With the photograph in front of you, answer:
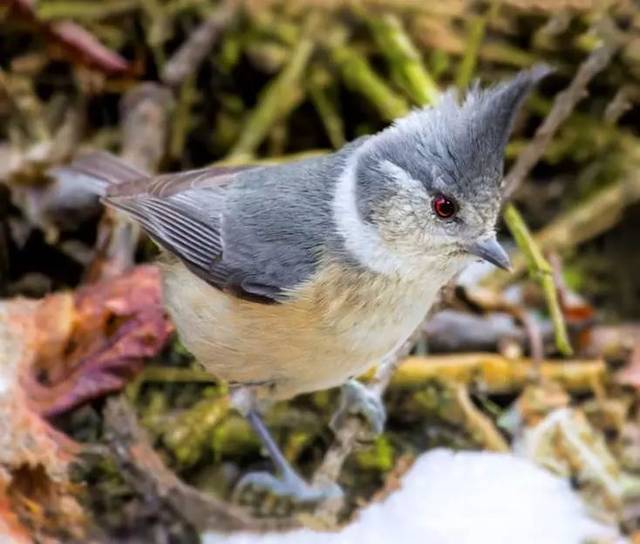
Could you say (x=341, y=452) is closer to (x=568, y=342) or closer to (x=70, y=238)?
(x=568, y=342)

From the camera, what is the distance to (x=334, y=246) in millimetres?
2088

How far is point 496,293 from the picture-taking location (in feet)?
9.34

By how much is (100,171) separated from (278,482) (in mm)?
913

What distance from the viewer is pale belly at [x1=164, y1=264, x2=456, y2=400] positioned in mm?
2043

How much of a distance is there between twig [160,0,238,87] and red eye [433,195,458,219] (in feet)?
4.43

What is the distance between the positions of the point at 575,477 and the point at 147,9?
1.91 m

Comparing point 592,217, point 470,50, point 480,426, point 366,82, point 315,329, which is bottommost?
point 480,426

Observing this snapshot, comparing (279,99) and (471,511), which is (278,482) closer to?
(471,511)

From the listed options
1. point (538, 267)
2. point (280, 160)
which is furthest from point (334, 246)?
point (280, 160)

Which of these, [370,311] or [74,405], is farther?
[74,405]

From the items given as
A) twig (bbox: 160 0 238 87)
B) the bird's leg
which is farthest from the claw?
twig (bbox: 160 0 238 87)

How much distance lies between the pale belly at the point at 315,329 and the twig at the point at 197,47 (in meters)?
1.10

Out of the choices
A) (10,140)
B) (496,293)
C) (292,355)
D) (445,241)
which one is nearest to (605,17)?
(496,293)

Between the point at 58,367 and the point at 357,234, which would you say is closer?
the point at 357,234
